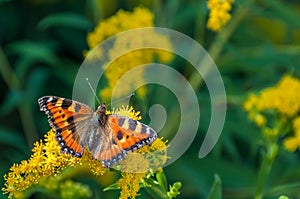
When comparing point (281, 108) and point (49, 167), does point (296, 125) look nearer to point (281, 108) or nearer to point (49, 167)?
point (281, 108)

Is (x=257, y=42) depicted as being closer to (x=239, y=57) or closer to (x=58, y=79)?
(x=239, y=57)

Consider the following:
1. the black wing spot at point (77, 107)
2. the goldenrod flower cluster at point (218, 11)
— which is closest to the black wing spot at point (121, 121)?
the black wing spot at point (77, 107)

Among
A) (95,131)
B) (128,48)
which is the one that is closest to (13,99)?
(128,48)

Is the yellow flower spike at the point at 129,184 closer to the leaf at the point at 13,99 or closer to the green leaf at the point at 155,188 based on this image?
the green leaf at the point at 155,188

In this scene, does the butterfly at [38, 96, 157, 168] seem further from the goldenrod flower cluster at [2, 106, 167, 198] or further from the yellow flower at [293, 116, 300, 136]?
the yellow flower at [293, 116, 300, 136]

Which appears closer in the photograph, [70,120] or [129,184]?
[129,184]

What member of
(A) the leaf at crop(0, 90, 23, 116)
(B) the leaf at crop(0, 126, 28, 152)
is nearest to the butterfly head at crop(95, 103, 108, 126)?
(B) the leaf at crop(0, 126, 28, 152)
